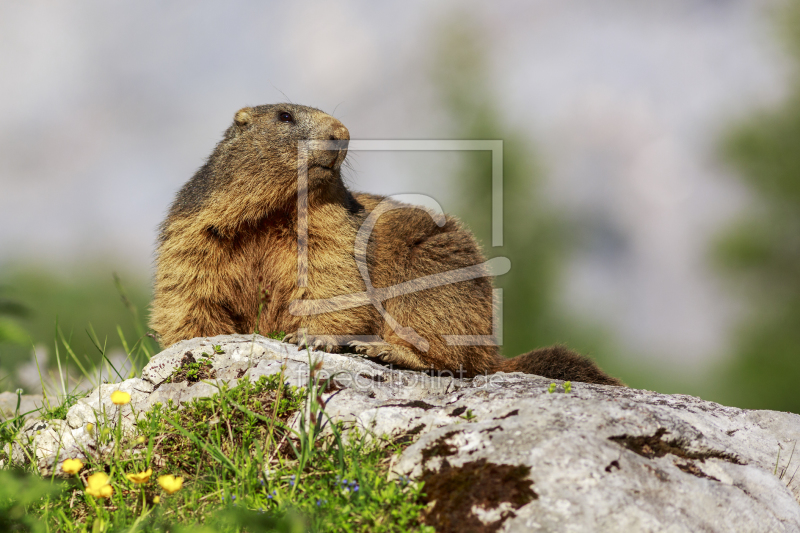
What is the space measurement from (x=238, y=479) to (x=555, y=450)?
1.76 meters

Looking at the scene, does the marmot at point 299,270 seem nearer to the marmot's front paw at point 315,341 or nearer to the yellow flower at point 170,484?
A: the marmot's front paw at point 315,341

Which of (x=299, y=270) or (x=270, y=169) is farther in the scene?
(x=270, y=169)

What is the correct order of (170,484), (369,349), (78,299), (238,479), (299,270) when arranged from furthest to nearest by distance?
(78,299)
(299,270)
(369,349)
(238,479)
(170,484)

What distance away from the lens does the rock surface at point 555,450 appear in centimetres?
285

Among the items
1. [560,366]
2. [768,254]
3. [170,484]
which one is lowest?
[768,254]

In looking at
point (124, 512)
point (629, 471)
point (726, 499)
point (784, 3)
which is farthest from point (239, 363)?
point (784, 3)

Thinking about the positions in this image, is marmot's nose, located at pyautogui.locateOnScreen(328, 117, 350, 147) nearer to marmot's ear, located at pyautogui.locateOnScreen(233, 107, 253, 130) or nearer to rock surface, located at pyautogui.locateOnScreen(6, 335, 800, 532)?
marmot's ear, located at pyautogui.locateOnScreen(233, 107, 253, 130)

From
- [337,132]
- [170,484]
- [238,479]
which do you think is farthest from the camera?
[337,132]

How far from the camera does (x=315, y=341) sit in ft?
18.2

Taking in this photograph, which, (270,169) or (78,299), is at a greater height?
(270,169)

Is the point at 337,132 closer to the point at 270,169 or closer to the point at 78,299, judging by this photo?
the point at 270,169

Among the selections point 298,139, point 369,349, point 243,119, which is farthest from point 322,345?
point 243,119

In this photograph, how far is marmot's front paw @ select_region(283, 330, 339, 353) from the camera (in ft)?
18.1

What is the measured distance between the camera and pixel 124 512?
3.10 m
